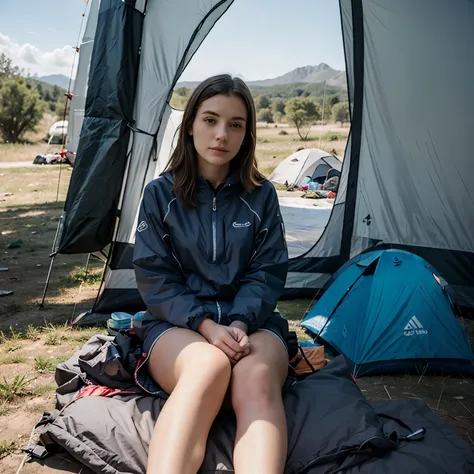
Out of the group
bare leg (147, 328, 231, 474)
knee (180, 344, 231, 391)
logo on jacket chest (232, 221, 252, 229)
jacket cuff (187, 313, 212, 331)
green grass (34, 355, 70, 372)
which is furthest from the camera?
green grass (34, 355, 70, 372)

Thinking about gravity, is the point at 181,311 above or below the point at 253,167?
below

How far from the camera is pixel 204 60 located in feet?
18.4

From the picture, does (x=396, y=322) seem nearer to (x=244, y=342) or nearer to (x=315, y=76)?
(x=244, y=342)

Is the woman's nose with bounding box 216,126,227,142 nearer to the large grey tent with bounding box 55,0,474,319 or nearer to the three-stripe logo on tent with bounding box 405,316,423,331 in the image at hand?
the three-stripe logo on tent with bounding box 405,316,423,331

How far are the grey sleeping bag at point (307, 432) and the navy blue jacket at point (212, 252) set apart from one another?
34 cm

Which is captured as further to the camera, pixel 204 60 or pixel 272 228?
pixel 204 60

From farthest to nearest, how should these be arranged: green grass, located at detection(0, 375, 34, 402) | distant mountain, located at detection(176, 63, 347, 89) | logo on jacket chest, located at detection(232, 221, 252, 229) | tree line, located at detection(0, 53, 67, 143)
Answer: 1. tree line, located at detection(0, 53, 67, 143)
2. distant mountain, located at detection(176, 63, 347, 89)
3. green grass, located at detection(0, 375, 34, 402)
4. logo on jacket chest, located at detection(232, 221, 252, 229)

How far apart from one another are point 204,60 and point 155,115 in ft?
5.90

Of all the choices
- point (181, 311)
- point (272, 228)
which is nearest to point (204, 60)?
point (272, 228)

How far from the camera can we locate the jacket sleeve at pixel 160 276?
2.13m

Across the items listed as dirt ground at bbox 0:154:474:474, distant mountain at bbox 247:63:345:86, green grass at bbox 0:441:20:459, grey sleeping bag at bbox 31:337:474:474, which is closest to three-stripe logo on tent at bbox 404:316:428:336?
dirt ground at bbox 0:154:474:474

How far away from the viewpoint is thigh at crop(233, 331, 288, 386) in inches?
74.5

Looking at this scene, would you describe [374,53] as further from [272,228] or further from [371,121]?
[272,228]

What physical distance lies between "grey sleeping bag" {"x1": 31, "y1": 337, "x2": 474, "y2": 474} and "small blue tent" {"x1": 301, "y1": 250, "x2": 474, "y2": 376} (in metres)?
0.81
